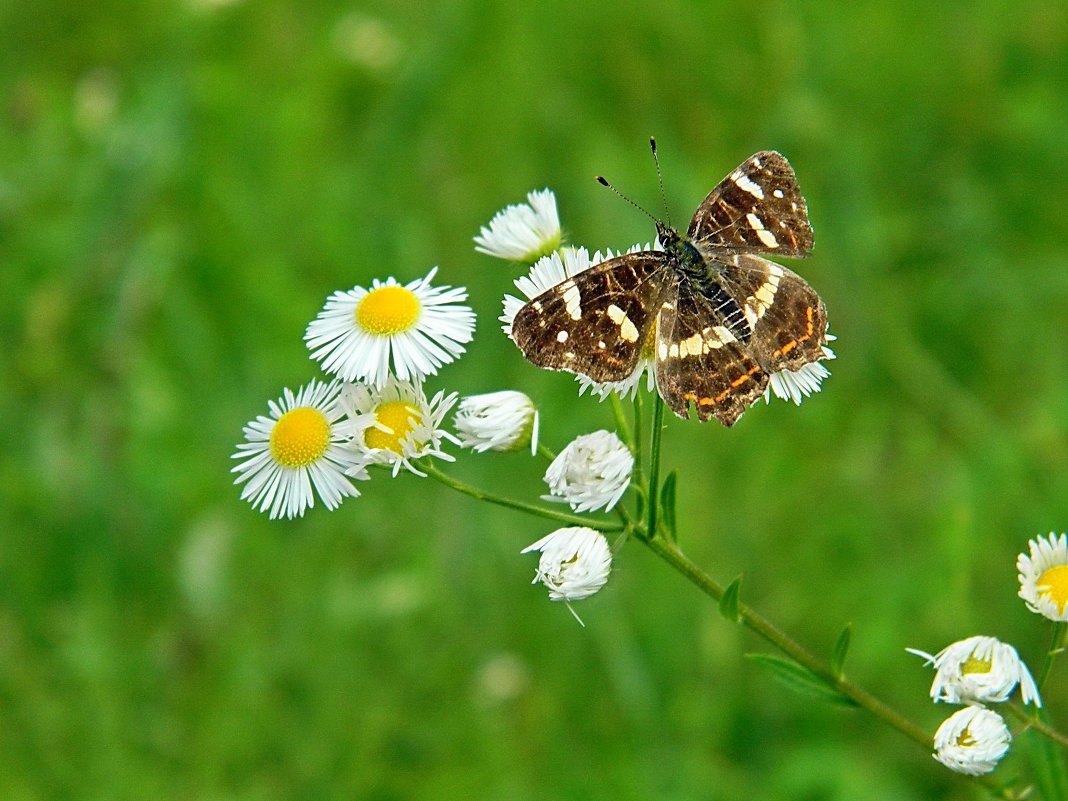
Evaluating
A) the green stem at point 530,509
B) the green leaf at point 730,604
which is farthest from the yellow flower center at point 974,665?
the green stem at point 530,509

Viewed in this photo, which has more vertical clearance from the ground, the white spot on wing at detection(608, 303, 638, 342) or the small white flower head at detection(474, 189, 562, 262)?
the small white flower head at detection(474, 189, 562, 262)

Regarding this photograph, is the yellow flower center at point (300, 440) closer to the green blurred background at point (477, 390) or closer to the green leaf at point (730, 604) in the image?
Answer: the green leaf at point (730, 604)

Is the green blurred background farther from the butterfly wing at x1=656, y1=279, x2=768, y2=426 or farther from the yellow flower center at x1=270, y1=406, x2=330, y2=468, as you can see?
the yellow flower center at x1=270, y1=406, x2=330, y2=468

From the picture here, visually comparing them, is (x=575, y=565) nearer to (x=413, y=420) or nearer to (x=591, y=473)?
(x=591, y=473)

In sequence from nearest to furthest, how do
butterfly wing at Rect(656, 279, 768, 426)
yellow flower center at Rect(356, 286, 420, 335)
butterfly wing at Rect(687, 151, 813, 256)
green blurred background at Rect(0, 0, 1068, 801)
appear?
1. butterfly wing at Rect(656, 279, 768, 426)
2. yellow flower center at Rect(356, 286, 420, 335)
3. butterfly wing at Rect(687, 151, 813, 256)
4. green blurred background at Rect(0, 0, 1068, 801)

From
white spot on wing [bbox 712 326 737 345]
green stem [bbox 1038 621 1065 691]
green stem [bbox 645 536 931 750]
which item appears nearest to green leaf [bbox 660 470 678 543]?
green stem [bbox 645 536 931 750]
